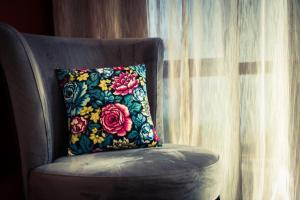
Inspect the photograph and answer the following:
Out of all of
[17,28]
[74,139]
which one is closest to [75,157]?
[74,139]

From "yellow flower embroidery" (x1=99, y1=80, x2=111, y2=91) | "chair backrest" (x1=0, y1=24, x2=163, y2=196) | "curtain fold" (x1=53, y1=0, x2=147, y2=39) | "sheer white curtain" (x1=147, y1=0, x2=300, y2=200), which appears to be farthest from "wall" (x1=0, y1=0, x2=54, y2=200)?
"sheer white curtain" (x1=147, y1=0, x2=300, y2=200)

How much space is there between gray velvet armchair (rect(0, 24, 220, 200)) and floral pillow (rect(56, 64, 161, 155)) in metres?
0.06

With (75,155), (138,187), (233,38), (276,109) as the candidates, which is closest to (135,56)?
(233,38)

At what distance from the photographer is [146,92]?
1474mm

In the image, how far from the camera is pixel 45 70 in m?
1.39

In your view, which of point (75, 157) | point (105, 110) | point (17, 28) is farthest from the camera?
point (17, 28)

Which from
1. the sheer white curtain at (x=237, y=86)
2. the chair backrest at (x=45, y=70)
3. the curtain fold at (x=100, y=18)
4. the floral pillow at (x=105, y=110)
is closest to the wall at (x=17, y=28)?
the curtain fold at (x=100, y=18)

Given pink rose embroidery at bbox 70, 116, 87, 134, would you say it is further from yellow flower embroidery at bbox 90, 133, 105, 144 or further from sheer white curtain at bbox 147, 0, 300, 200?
sheer white curtain at bbox 147, 0, 300, 200

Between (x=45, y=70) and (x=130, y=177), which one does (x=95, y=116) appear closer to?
(x=45, y=70)

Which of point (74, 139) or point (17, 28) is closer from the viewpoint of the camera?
point (74, 139)

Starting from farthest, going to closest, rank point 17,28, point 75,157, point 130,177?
point 17,28 → point 75,157 → point 130,177

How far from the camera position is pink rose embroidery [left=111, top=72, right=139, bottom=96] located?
54.1 inches

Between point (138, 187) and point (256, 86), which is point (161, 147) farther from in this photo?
point (256, 86)

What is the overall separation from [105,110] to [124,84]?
0.45ft
